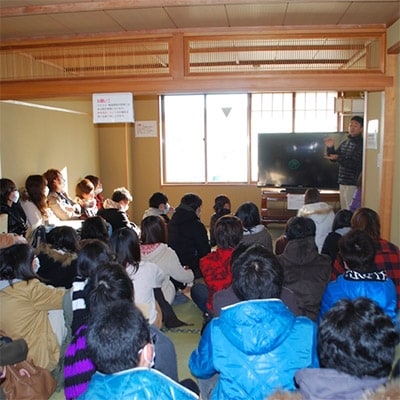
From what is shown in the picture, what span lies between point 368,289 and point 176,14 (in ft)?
8.10

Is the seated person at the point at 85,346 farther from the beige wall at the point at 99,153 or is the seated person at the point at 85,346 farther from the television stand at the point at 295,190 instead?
the television stand at the point at 295,190

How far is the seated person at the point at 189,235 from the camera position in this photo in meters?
4.04

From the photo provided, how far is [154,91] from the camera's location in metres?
3.89

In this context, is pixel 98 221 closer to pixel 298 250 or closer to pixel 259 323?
pixel 298 250

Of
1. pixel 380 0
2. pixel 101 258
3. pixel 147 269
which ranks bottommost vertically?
pixel 147 269

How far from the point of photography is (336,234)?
3254 mm

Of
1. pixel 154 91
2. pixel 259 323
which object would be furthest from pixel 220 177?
pixel 259 323

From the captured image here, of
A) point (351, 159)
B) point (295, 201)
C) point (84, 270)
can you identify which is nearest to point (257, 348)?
point (84, 270)

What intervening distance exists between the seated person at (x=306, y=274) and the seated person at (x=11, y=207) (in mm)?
2803

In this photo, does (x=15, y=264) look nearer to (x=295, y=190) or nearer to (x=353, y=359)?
(x=353, y=359)

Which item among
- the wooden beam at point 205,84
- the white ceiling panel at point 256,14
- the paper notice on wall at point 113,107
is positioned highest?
the white ceiling panel at point 256,14

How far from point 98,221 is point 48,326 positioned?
1.01 metres

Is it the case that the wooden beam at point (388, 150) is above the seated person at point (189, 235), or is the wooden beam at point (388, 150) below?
above

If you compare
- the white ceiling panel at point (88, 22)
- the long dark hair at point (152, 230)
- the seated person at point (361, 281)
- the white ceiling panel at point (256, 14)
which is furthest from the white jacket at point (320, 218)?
the white ceiling panel at point (88, 22)
